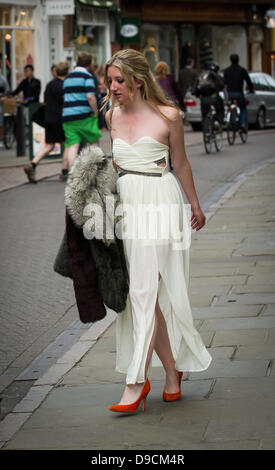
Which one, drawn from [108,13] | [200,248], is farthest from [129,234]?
[108,13]

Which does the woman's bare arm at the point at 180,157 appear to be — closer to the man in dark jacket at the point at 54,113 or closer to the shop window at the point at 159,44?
the man in dark jacket at the point at 54,113

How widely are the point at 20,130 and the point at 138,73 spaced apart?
638 inches

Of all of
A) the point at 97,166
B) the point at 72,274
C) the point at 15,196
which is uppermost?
the point at 97,166

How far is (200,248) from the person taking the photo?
9.78 meters

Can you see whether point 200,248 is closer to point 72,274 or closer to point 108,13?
point 72,274

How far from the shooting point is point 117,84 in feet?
16.2

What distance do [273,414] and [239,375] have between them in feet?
2.39

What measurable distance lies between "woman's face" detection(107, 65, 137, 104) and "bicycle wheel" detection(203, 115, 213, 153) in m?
14.8

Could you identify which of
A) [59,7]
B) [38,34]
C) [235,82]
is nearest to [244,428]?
[235,82]

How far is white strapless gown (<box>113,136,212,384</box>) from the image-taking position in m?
4.99

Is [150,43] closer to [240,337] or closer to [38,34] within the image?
[38,34]

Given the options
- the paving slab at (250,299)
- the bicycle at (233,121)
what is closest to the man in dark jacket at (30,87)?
the bicycle at (233,121)

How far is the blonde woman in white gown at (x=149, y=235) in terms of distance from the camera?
497 cm

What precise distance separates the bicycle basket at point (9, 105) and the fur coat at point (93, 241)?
18.3 metres
